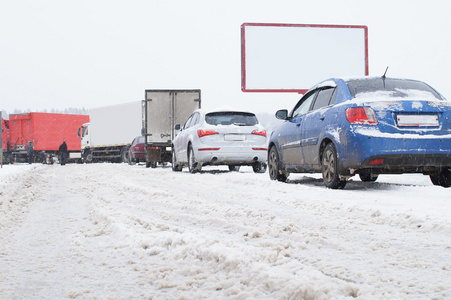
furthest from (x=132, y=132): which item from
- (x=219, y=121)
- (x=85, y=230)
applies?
(x=85, y=230)

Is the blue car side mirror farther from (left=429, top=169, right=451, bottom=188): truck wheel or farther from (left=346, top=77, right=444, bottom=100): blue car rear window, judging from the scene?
(left=429, top=169, right=451, bottom=188): truck wheel

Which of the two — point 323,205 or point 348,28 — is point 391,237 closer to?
point 323,205

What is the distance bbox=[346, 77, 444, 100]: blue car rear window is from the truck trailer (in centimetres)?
3203

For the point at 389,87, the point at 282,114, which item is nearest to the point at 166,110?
the point at 282,114

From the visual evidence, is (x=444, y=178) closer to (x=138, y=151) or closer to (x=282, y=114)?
(x=282, y=114)

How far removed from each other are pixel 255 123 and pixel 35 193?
21.4ft

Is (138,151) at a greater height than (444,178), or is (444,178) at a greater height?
(138,151)

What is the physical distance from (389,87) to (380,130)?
3.21ft

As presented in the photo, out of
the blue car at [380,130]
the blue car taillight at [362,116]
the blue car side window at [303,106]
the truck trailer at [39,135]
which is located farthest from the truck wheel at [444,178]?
the truck trailer at [39,135]

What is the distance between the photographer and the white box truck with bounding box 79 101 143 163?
30.7 metres

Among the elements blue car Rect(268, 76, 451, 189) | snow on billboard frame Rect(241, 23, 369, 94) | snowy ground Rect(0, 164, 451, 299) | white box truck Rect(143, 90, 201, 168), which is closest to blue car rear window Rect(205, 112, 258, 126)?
blue car Rect(268, 76, 451, 189)

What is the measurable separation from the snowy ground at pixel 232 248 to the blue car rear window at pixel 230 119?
21.8ft

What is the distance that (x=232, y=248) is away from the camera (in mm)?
3551

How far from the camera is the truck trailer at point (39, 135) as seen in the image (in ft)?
120
